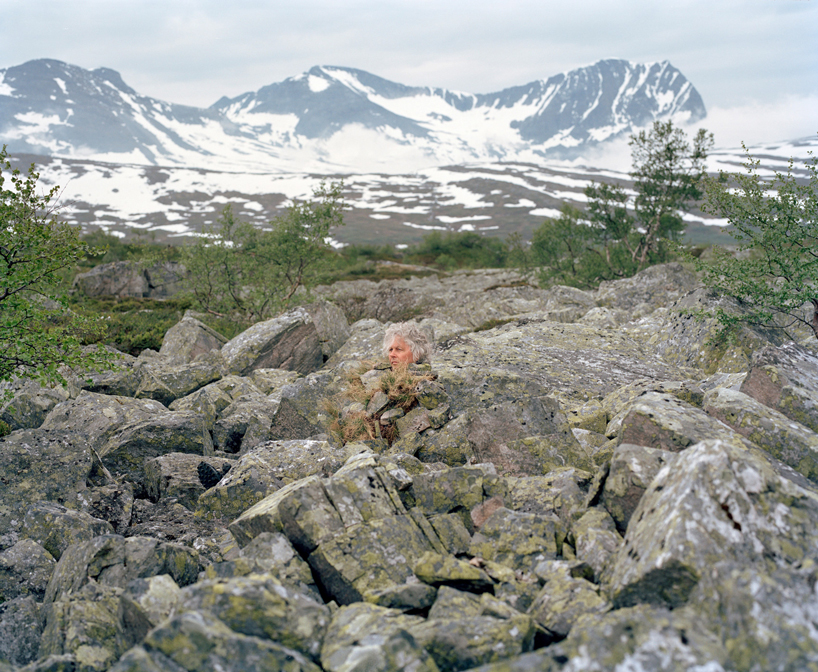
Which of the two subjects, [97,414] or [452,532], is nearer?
[452,532]

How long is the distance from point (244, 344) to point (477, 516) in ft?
42.3

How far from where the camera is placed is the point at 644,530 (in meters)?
4.94

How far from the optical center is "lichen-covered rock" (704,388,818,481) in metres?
7.05

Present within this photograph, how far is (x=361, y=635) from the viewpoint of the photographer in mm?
4379

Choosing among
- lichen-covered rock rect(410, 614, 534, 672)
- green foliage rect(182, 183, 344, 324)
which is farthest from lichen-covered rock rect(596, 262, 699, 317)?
lichen-covered rock rect(410, 614, 534, 672)

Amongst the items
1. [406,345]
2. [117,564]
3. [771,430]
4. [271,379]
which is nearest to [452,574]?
[117,564]

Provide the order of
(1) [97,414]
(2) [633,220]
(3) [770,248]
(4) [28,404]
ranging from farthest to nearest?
(2) [633,220] < (4) [28,404] < (3) [770,248] < (1) [97,414]

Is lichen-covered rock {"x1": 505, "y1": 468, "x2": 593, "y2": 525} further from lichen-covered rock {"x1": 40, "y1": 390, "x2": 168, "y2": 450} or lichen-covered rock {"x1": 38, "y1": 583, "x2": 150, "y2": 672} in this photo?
lichen-covered rock {"x1": 40, "y1": 390, "x2": 168, "y2": 450}

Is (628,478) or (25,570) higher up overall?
(628,478)

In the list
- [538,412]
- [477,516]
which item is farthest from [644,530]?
[538,412]

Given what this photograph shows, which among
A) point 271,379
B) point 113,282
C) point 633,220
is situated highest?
point 633,220

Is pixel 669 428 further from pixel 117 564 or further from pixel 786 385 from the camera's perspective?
pixel 117 564

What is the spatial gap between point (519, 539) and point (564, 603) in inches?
48.5

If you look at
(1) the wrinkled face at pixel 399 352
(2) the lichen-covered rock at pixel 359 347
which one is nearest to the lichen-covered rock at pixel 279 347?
(2) the lichen-covered rock at pixel 359 347
